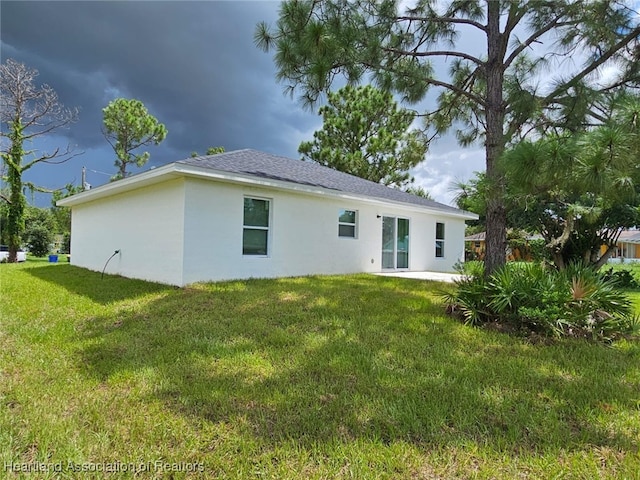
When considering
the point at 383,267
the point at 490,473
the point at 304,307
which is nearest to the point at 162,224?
the point at 304,307

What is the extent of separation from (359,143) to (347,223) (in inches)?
609

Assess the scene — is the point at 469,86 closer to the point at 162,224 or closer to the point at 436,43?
the point at 436,43

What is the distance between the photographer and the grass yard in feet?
6.95

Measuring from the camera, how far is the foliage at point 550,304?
179 inches

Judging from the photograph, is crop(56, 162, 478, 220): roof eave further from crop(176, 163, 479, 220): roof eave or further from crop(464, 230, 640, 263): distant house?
crop(464, 230, 640, 263): distant house

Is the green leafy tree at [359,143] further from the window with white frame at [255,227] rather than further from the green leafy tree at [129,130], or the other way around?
the window with white frame at [255,227]

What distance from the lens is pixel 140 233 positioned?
30.6 feet

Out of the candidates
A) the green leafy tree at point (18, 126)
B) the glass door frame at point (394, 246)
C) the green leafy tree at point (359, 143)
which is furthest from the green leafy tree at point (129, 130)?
the glass door frame at point (394, 246)

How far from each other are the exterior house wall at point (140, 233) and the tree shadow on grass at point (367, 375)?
8.75 ft

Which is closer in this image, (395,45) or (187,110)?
(395,45)

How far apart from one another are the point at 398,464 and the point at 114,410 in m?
2.12

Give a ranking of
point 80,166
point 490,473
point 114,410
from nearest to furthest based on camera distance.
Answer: point 490,473 → point 114,410 → point 80,166

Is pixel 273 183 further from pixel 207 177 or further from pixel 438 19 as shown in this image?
pixel 438 19

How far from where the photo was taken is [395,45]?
6.67 meters
